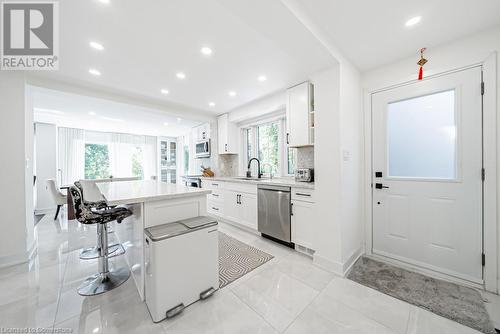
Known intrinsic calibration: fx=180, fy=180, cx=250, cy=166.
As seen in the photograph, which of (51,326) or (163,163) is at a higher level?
(163,163)

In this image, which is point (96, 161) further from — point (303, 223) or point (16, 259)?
point (303, 223)

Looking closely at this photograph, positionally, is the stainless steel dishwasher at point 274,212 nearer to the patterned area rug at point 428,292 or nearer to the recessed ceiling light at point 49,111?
the patterned area rug at point 428,292

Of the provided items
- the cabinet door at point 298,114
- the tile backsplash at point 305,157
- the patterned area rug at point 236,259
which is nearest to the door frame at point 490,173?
the cabinet door at point 298,114

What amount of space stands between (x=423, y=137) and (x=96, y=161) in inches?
334

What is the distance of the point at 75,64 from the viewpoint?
7.45ft

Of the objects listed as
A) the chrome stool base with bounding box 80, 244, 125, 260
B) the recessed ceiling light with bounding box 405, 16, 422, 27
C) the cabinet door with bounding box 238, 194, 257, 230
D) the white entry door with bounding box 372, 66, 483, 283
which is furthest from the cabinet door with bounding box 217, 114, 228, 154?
the recessed ceiling light with bounding box 405, 16, 422, 27

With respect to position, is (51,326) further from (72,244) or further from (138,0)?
(138,0)

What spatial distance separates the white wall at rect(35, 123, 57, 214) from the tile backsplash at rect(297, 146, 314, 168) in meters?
6.37

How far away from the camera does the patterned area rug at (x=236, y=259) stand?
6.53 feet

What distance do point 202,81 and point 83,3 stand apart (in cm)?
150

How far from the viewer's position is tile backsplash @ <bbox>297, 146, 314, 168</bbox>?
304 centimetres

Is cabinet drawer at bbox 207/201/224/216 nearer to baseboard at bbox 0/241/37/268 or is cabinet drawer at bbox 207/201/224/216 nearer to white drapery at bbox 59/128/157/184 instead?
baseboard at bbox 0/241/37/268

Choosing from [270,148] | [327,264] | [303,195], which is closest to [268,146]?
[270,148]

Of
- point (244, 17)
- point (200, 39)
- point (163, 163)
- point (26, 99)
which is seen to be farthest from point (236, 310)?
point (163, 163)
